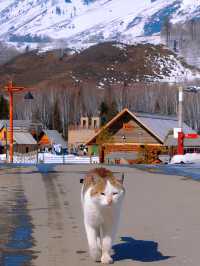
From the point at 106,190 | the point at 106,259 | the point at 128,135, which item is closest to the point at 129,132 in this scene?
the point at 128,135

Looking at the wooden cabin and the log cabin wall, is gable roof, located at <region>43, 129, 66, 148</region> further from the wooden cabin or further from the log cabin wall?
the log cabin wall

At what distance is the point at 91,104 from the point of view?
158 meters

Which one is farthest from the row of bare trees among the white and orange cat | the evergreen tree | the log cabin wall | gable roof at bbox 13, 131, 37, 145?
the white and orange cat

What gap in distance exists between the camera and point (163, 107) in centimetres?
14512

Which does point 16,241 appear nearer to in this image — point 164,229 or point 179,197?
point 164,229

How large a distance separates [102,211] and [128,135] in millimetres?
60669

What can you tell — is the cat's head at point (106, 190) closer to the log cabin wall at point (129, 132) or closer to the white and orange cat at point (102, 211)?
the white and orange cat at point (102, 211)

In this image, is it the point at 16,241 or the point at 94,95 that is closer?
the point at 16,241

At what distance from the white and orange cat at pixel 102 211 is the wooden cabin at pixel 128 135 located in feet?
188

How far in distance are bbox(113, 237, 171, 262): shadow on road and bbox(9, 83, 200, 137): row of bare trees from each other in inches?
4693

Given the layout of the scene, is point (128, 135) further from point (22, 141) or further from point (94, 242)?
point (94, 242)

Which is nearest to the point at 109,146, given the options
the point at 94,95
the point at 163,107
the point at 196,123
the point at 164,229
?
the point at 164,229

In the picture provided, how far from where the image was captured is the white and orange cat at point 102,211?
799 centimetres

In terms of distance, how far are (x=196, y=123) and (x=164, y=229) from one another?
12404 centimetres
